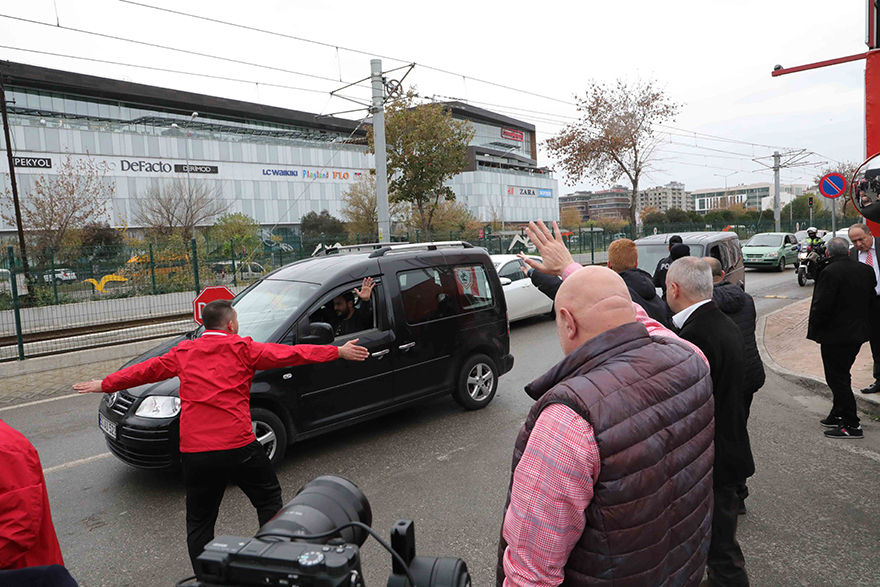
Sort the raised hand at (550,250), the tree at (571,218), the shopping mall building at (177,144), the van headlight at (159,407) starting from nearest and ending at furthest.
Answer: the raised hand at (550,250), the van headlight at (159,407), the shopping mall building at (177,144), the tree at (571,218)

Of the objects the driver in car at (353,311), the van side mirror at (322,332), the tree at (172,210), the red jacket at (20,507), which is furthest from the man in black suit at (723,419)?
the tree at (172,210)

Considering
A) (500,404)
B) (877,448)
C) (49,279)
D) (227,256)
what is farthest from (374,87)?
(877,448)

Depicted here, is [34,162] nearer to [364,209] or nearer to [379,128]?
[364,209]

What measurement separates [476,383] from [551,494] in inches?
197

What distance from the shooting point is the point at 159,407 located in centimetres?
443

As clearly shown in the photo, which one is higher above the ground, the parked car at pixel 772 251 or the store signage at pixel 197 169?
the store signage at pixel 197 169

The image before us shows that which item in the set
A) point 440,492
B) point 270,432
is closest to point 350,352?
point 440,492

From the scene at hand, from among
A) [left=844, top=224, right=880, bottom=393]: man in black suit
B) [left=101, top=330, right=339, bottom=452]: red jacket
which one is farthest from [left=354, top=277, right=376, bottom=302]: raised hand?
[left=844, top=224, right=880, bottom=393]: man in black suit

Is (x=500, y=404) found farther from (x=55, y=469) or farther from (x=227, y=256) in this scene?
(x=227, y=256)

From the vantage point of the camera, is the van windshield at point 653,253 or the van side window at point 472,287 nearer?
the van side window at point 472,287

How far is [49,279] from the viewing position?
12.5m

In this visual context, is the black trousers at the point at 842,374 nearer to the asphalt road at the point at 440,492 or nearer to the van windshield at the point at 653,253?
the asphalt road at the point at 440,492

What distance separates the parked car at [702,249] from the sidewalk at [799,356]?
43.7 inches

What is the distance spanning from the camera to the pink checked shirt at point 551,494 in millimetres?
1460
